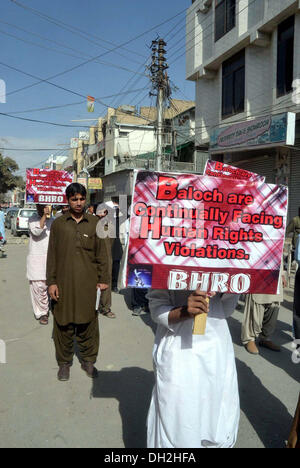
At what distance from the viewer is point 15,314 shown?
5828 millimetres

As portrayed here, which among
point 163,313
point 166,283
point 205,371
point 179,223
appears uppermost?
point 179,223

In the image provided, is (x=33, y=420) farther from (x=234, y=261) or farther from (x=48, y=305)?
(x=48, y=305)

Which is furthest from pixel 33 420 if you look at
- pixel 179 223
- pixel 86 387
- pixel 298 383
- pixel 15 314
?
pixel 15 314

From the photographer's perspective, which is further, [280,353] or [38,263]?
[38,263]

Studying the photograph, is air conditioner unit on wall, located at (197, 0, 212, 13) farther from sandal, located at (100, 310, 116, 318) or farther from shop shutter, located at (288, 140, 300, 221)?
sandal, located at (100, 310, 116, 318)

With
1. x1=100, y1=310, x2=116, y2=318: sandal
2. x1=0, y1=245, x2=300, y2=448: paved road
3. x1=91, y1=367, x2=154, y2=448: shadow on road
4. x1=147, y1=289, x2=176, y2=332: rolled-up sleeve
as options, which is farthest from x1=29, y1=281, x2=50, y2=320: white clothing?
x1=147, y1=289, x2=176, y2=332: rolled-up sleeve

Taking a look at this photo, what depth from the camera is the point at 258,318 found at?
14.0 feet

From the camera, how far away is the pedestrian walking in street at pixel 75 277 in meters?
3.40

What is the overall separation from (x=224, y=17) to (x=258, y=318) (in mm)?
13854

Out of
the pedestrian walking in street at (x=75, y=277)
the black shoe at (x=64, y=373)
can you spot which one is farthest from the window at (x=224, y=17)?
the black shoe at (x=64, y=373)

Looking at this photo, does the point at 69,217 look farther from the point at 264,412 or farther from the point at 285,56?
the point at 285,56

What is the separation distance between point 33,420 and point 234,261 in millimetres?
2059

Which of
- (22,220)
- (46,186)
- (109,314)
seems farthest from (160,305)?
(22,220)
